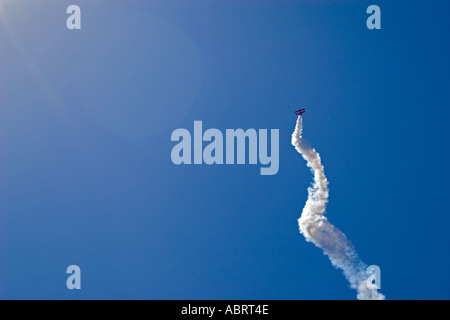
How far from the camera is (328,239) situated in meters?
41.9

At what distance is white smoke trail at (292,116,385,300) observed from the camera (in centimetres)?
4094

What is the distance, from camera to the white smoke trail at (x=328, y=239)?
4094cm

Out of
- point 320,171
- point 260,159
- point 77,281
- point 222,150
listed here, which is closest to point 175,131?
point 222,150

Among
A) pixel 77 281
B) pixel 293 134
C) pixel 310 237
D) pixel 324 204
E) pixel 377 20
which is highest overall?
pixel 377 20

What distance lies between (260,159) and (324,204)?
7379mm

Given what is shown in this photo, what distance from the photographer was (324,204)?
4294 centimetres

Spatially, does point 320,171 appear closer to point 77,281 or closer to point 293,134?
point 293,134

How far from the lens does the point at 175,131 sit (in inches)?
1788
